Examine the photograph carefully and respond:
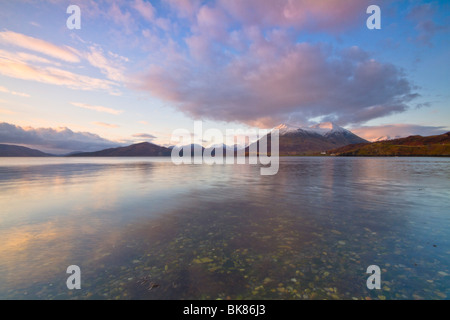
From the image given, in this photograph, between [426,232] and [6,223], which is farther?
[6,223]

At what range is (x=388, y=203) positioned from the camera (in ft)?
75.3

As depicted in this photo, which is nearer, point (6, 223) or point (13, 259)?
point (13, 259)

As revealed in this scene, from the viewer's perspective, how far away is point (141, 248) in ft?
39.1

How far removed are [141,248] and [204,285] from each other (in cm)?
538

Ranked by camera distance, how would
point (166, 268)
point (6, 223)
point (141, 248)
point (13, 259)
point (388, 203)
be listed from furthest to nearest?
point (388, 203) < point (6, 223) < point (141, 248) < point (13, 259) < point (166, 268)

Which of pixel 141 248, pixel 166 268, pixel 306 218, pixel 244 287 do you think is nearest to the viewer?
pixel 244 287

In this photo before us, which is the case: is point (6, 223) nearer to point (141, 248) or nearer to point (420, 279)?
point (141, 248)
